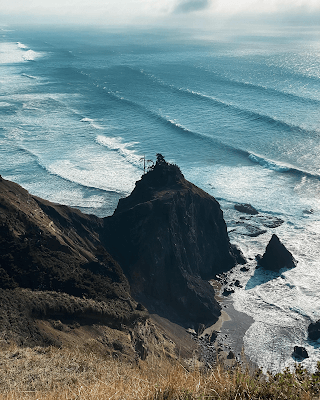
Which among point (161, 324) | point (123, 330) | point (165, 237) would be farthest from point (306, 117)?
point (123, 330)

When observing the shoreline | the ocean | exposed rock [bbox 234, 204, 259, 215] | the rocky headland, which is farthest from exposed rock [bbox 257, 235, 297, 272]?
exposed rock [bbox 234, 204, 259, 215]

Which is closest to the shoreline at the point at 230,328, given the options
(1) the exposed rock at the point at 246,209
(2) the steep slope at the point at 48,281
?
(2) the steep slope at the point at 48,281

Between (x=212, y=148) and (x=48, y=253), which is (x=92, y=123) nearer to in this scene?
(x=212, y=148)

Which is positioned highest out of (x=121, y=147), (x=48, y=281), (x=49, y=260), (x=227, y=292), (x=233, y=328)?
(x=49, y=260)

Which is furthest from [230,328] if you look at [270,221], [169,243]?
[270,221]

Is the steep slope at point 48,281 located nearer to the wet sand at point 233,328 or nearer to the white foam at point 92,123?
the wet sand at point 233,328
